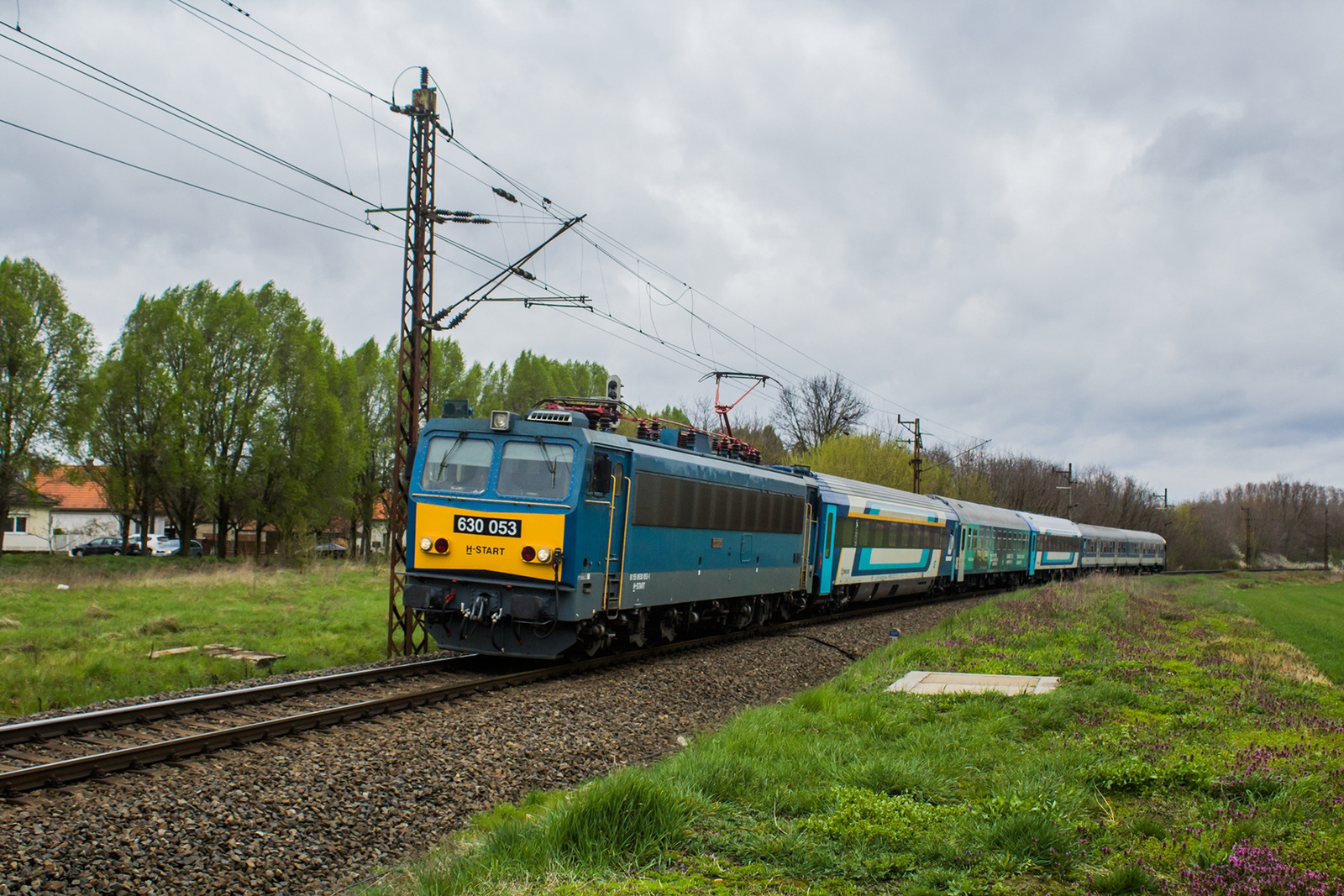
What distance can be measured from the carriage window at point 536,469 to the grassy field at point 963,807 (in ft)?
13.1

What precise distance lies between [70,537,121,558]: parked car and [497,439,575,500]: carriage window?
47.8 m

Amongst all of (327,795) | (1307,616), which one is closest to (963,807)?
(327,795)

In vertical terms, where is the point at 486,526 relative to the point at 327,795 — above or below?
above

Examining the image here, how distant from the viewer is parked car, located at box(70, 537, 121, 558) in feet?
171

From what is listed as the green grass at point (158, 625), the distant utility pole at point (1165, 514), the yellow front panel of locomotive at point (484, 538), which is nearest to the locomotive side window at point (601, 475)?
the yellow front panel of locomotive at point (484, 538)

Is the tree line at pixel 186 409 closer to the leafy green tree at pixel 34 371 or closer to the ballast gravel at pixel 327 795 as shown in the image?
the leafy green tree at pixel 34 371

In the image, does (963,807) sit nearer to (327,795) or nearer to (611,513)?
(327,795)

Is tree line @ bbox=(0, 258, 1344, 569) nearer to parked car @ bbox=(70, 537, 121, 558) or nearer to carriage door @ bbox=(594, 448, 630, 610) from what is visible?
parked car @ bbox=(70, 537, 121, 558)

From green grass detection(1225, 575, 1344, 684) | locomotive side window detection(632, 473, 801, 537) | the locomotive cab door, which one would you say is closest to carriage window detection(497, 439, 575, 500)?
the locomotive cab door

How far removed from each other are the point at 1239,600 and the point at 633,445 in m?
32.4

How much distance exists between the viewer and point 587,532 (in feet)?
39.9

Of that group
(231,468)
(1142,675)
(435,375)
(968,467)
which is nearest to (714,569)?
(1142,675)

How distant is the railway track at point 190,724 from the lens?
6840 millimetres

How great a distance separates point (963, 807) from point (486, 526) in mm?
7540
